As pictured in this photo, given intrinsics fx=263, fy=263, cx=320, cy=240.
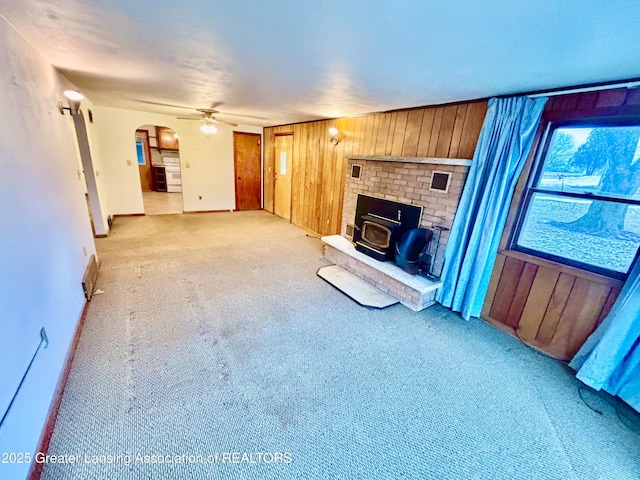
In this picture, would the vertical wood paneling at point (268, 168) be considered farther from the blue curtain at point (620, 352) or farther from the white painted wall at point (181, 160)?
the blue curtain at point (620, 352)

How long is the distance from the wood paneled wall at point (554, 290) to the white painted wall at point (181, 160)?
20.5ft

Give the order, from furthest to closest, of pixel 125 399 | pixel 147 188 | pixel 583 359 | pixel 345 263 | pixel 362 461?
1. pixel 147 188
2. pixel 345 263
3. pixel 583 359
4. pixel 125 399
5. pixel 362 461

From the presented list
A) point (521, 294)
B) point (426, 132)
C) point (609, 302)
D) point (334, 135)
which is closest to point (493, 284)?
point (521, 294)

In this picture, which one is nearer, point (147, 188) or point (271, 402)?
point (271, 402)

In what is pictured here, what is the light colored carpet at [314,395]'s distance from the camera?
1.46 metres

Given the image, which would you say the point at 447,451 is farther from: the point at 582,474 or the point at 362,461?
the point at 582,474

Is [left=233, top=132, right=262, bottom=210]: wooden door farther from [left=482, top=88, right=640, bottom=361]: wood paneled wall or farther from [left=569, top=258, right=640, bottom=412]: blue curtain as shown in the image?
[left=569, top=258, right=640, bottom=412]: blue curtain

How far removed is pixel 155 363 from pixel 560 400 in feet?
9.96

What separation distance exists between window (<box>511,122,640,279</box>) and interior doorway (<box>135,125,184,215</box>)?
364 inches

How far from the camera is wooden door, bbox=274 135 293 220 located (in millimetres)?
6113

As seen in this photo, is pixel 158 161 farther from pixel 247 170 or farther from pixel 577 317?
pixel 577 317

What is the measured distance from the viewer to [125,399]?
5.60 feet

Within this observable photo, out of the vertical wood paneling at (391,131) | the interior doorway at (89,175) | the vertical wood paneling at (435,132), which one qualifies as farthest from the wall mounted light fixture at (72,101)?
the vertical wood paneling at (435,132)

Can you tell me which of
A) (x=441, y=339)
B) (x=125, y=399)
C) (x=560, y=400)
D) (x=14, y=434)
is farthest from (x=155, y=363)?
(x=560, y=400)
